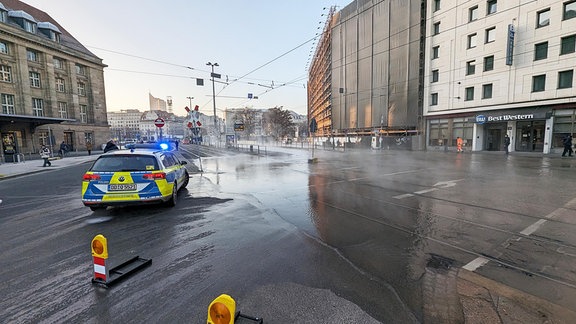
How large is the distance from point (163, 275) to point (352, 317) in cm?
255

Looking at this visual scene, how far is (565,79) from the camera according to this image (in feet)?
70.9

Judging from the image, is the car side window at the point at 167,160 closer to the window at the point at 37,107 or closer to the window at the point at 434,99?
the window at the point at 434,99

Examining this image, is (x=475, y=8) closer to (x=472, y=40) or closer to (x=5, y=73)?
(x=472, y=40)

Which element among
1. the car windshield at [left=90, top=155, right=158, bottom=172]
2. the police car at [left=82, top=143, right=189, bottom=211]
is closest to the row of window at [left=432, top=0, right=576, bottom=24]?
the police car at [left=82, top=143, right=189, bottom=211]

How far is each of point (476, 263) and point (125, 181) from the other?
705 cm

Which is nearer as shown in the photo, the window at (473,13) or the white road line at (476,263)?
the white road line at (476,263)

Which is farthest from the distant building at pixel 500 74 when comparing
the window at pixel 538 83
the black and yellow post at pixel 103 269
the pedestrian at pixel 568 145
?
the black and yellow post at pixel 103 269

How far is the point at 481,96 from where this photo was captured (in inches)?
1065

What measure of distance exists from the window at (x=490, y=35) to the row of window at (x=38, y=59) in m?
51.7

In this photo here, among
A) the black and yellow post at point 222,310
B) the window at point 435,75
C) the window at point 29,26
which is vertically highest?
the window at point 29,26

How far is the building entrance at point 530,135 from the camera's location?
78.9ft

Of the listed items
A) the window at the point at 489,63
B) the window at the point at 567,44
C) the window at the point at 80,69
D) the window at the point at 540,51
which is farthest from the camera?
the window at the point at 80,69

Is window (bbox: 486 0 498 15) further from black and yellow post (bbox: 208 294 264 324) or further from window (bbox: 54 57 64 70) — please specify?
window (bbox: 54 57 64 70)

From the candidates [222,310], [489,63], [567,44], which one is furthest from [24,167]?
[567,44]
